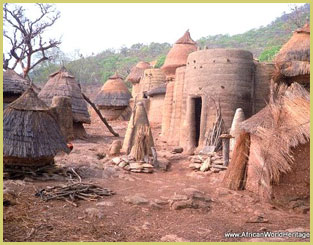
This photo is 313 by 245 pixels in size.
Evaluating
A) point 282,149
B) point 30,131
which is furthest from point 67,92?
point 282,149

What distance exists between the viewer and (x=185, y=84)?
46.2ft

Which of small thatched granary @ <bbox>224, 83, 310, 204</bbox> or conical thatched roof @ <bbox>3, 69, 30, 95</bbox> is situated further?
conical thatched roof @ <bbox>3, 69, 30, 95</bbox>

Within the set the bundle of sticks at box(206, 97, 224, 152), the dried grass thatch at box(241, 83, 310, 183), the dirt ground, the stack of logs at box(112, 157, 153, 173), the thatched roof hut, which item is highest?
the thatched roof hut

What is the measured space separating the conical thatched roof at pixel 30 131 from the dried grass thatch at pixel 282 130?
5050 millimetres

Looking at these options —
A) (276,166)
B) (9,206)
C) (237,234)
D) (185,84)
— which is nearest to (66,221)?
(9,206)

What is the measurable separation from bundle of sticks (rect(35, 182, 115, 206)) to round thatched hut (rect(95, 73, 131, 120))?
19.9 meters

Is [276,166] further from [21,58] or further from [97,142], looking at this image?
[21,58]

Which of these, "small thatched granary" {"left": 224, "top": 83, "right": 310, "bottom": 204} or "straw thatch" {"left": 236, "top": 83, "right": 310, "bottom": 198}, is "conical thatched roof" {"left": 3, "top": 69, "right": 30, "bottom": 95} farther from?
"small thatched granary" {"left": 224, "top": 83, "right": 310, "bottom": 204}

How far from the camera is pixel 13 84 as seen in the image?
17.1 metres

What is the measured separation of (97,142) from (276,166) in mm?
10261

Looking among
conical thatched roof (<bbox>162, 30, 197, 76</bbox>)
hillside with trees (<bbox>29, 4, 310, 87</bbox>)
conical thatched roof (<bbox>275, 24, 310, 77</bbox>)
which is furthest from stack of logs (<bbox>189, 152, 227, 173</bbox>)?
hillside with trees (<bbox>29, 4, 310, 87</bbox>)

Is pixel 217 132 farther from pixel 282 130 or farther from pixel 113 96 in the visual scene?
pixel 113 96

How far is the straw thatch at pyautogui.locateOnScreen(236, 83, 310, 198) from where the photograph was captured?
688cm

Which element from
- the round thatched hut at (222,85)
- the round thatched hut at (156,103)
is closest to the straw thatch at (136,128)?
the round thatched hut at (222,85)
